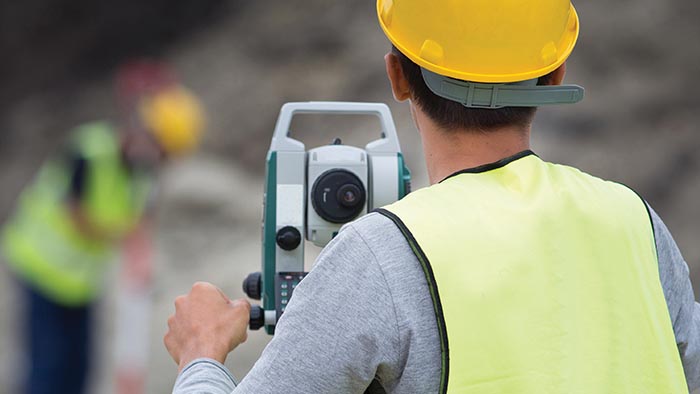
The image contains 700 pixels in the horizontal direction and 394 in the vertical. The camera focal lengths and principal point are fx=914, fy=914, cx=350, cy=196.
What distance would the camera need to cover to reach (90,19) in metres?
9.88

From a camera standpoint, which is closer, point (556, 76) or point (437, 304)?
point (437, 304)

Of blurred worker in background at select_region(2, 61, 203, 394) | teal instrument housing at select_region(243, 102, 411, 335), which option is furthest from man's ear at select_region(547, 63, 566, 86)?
blurred worker in background at select_region(2, 61, 203, 394)

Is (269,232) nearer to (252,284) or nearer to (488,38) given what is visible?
(252,284)

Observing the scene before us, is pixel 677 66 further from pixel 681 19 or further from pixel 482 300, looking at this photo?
pixel 482 300

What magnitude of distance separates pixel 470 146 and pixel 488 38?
0.38 feet

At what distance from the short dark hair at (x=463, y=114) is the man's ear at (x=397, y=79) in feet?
0.09

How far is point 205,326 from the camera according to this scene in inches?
42.8

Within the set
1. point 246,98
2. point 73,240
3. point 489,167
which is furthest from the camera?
point 246,98

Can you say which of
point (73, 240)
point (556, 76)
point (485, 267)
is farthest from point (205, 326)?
point (73, 240)

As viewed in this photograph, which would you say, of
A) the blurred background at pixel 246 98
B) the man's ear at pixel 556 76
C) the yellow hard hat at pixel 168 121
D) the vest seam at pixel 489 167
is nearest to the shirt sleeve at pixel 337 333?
the vest seam at pixel 489 167

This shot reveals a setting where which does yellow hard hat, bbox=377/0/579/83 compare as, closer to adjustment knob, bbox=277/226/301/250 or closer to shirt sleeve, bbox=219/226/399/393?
shirt sleeve, bbox=219/226/399/393

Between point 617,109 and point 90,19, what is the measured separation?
5614mm

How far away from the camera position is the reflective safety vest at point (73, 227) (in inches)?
177

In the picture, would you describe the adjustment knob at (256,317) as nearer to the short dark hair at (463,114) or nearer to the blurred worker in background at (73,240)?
the short dark hair at (463,114)
